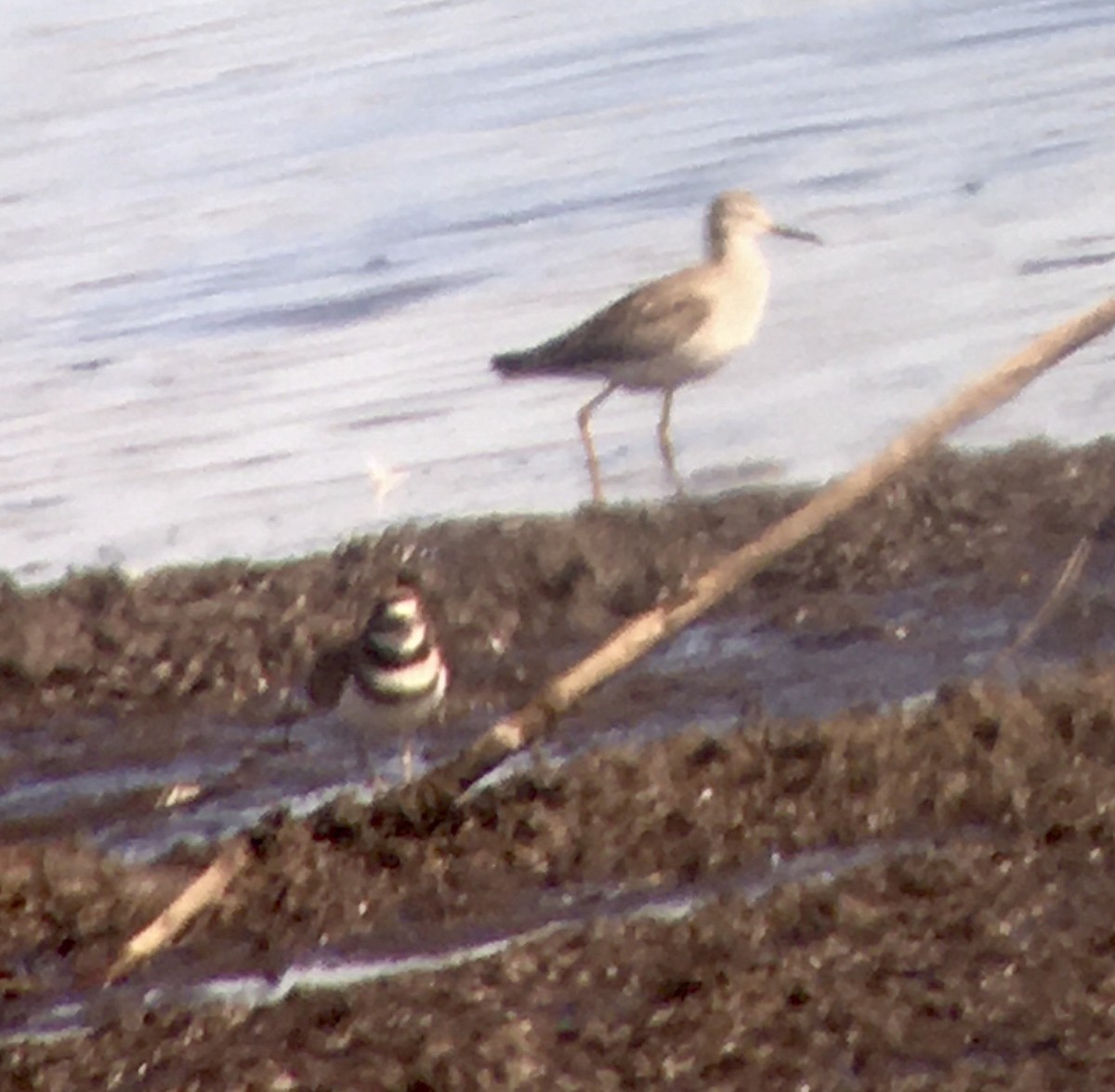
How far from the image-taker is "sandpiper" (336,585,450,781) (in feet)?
25.8

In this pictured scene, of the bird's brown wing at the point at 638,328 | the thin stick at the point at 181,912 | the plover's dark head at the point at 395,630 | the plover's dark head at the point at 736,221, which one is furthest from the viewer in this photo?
the plover's dark head at the point at 736,221

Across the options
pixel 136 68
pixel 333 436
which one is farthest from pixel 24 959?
pixel 136 68

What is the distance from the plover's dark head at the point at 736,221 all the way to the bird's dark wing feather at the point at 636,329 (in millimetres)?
781

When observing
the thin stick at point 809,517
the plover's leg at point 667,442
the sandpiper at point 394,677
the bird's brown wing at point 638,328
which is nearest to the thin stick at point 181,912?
the thin stick at point 809,517

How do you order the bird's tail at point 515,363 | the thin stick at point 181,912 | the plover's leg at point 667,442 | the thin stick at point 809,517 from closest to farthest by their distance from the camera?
the thin stick at point 809,517, the thin stick at point 181,912, the bird's tail at point 515,363, the plover's leg at point 667,442

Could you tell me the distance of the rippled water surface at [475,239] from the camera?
13.0 metres

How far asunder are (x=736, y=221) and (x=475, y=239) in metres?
7.40

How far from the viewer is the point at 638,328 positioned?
11227 mm

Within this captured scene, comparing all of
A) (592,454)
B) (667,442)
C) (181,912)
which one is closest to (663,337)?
(592,454)

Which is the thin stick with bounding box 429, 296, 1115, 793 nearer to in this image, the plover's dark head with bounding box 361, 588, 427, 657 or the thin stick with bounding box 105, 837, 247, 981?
the thin stick with bounding box 105, 837, 247, 981

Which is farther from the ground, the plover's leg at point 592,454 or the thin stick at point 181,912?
the thin stick at point 181,912

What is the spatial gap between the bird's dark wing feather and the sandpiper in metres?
3.31

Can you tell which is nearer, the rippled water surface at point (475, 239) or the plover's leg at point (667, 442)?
the plover's leg at point (667, 442)

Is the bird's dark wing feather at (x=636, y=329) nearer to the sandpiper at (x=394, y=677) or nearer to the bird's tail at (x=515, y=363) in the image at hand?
the bird's tail at (x=515, y=363)
